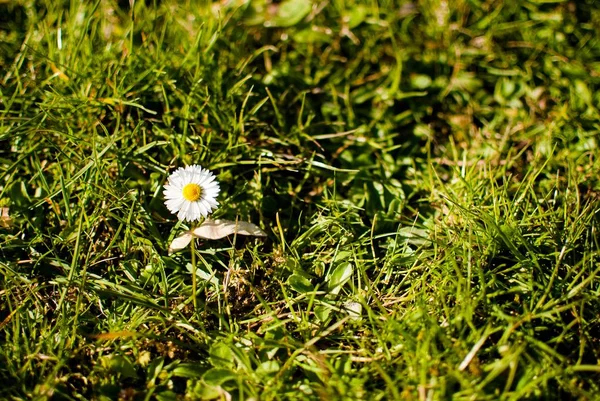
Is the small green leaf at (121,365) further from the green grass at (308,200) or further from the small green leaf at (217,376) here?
the small green leaf at (217,376)

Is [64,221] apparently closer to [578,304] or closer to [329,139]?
[329,139]

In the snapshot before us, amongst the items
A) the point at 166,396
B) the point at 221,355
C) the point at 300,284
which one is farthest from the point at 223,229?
the point at 166,396

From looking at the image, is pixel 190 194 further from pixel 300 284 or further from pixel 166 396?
pixel 166 396

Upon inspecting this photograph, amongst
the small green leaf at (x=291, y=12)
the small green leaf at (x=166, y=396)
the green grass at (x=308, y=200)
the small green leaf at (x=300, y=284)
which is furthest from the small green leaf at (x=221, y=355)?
the small green leaf at (x=291, y=12)

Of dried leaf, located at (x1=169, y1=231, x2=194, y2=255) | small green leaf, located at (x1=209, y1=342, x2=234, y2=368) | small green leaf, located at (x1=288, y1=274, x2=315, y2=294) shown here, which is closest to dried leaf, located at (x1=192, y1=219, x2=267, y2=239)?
dried leaf, located at (x1=169, y1=231, x2=194, y2=255)

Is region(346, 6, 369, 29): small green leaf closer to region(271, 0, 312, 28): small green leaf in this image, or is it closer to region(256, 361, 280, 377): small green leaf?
region(271, 0, 312, 28): small green leaf

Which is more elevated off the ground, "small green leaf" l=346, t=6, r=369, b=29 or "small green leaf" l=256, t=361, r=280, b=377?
"small green leaf" l=346, t=6, r=369, b=29
